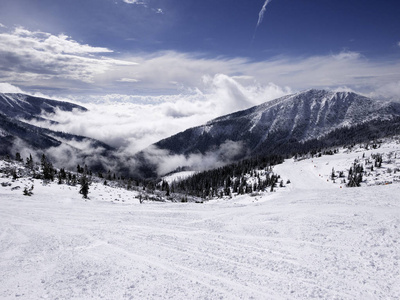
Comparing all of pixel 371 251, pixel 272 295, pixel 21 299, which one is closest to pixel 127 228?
pixel 21 299

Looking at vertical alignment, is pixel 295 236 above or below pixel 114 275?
above

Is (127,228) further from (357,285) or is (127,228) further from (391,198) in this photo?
(391,198)

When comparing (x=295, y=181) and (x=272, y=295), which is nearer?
(x=272, y=295)

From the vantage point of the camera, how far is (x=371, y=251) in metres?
13.7

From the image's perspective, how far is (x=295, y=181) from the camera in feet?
Answer: 390

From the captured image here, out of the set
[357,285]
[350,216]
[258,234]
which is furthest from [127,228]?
[350,216]

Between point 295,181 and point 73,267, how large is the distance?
121653mm

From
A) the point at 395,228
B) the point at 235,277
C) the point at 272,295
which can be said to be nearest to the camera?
the point at 272,295

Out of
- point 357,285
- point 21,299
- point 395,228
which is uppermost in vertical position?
point 395,228

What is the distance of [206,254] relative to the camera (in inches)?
570

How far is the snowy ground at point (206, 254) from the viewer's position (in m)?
10.8

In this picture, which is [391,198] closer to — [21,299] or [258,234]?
[258,234]

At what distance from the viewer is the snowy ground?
35.5ft

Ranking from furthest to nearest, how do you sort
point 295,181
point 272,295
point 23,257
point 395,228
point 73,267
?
point 295,181 → point 395,228 → point 23,257 → point 73,267 → point 272,295
